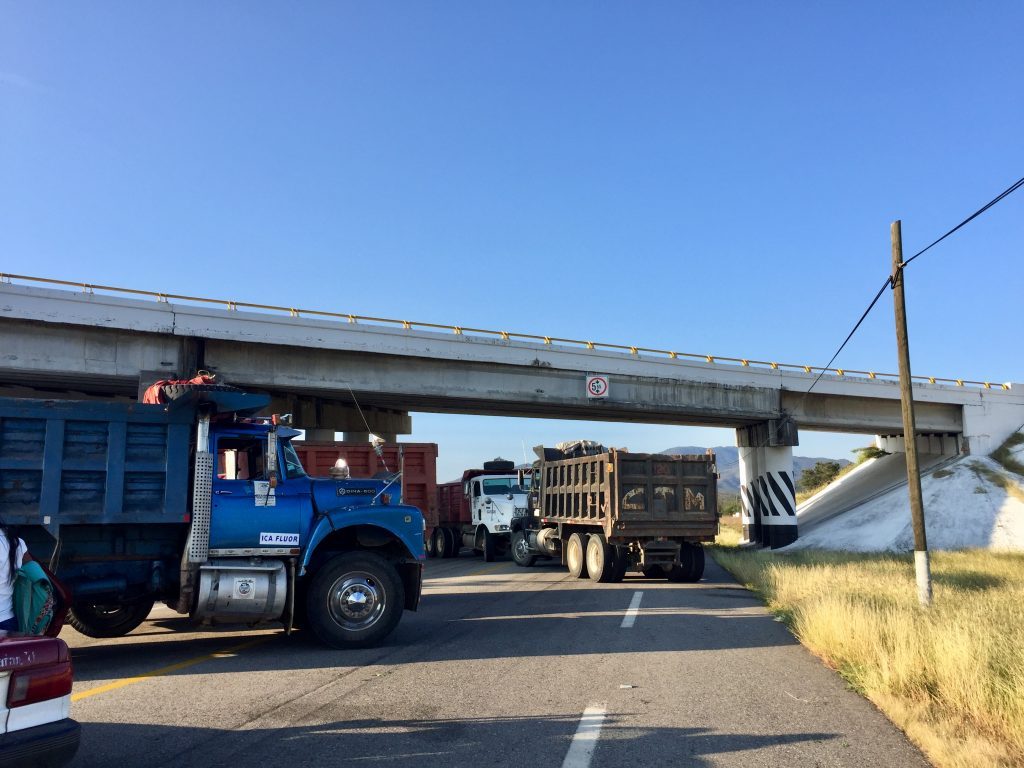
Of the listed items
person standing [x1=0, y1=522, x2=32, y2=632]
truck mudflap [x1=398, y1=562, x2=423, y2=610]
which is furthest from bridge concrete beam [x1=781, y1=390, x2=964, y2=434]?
person standing [x1=0, y1=522, x2=32, y2=632]

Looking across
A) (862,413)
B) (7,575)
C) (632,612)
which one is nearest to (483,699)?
(7,575)

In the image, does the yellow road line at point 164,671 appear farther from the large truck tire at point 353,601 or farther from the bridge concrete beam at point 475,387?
the bridge concrete beam at point 475,387

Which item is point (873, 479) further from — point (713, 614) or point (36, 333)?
point (36, 333)

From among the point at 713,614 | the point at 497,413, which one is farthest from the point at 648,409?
the point at 713,614

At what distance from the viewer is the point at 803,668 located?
7566mm

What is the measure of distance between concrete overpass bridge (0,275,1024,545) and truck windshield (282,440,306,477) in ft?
22.3

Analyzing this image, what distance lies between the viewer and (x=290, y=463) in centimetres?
897

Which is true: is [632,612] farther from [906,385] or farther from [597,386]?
[597,386]

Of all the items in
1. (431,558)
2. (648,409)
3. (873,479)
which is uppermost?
(648,409)

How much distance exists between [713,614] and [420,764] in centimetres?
756

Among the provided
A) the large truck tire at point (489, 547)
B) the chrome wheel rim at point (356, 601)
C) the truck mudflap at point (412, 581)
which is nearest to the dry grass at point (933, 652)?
the truck mudflap at point (412, 581)

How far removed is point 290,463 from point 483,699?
395 centimetres

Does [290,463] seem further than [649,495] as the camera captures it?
No

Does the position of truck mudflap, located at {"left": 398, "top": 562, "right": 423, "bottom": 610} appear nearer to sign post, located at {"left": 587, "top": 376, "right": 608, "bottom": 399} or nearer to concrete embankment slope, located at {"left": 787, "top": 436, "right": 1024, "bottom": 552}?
sign post, located at {"left": 587, "top": 376, "right": 608, "bottom": 399}
